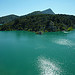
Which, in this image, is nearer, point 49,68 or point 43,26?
point 49,68

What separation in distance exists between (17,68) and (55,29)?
84824 mm

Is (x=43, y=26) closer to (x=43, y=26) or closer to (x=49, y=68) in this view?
(x=43, y=26)

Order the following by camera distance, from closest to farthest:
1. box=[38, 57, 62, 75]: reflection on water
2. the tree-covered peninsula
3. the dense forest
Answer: box=[38, 57, 62, 75]: reflection on water
the tree-covered peninsula
the dense forest

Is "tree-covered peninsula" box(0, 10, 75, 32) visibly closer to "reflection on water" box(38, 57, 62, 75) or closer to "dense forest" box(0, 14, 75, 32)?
"dense forest" box(0, 14, 75, 32)

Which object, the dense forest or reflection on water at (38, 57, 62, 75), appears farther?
the dense forest

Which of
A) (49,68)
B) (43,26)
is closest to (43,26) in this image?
(43,26)

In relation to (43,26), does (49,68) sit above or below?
below

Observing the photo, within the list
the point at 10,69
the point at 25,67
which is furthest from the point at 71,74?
the point at 10,69

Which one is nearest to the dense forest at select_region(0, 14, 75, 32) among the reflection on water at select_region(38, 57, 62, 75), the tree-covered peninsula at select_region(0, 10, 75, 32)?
the tree-covered peninsula at select_region(0, 10, 75, 32)

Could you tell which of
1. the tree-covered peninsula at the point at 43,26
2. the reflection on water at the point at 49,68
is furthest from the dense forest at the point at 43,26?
the reflection on water at the point at 49,68

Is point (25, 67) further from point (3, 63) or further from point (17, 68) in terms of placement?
point (3, 63)

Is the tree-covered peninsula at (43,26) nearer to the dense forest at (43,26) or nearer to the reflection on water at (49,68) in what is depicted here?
the dense forest at (43,26)

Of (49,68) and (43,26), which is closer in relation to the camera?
(49,68)

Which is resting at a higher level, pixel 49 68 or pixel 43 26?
pixel 43 26
